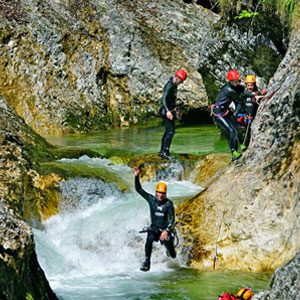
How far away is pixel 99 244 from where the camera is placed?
1351cm

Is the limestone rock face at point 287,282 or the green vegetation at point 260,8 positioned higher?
the green vegetation at point 260,8

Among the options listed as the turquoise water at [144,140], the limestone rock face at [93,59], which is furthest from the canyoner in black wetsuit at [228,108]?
the limestone rock face at [93,59]

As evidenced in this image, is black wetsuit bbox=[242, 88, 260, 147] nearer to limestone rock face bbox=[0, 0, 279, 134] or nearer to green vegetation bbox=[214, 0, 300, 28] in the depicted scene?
green vegetation bbox=[214, 0, 300, 28]

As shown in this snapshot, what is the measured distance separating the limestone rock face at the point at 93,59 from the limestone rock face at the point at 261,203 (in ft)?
38.3

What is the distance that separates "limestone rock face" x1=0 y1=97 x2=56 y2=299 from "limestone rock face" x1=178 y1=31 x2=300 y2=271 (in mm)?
2969

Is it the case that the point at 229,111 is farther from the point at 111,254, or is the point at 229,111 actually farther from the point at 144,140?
the point at 144,140

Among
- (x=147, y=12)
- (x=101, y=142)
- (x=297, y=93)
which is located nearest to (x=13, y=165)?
(x=297, y=93)

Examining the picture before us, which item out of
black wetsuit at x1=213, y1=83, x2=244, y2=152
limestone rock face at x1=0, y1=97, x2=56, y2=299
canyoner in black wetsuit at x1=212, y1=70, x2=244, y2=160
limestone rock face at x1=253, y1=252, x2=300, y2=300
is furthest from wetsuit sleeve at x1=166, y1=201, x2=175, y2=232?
limestone rock face at x1=253, y1=252, x2=300, y2=300

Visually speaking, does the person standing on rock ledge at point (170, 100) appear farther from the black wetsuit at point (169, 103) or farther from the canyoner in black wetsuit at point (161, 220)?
the canyoner in black wetsuit at point (161, 220)

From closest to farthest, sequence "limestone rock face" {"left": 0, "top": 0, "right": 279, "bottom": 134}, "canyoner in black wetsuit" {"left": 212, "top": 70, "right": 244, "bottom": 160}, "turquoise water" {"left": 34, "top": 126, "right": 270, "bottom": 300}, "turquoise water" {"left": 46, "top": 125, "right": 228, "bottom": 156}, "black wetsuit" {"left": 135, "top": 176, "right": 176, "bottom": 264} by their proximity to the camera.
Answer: "turquoise water" {"left": 34, "top": 126, "right": 270, "bottom": 300}, "black wetsuit" {"left": 135, "top": 176, "right": 176, "bottom": 264}, "canyoner in black wetsuit" {"left": 212, "top": 70, "right": 244, "bottom": 160}, "turquoise water" {"left": 46, "top": 125, "right": 228, "bottom": 156}, "limestone rock face" {"left": 0, "top": 0, "right": 279, "bottom": 134}

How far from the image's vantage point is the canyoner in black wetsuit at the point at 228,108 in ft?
46.8

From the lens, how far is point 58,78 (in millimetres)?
24578

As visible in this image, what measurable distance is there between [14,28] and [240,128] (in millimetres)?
11776

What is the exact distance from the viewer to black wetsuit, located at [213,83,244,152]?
1430 centimetres
